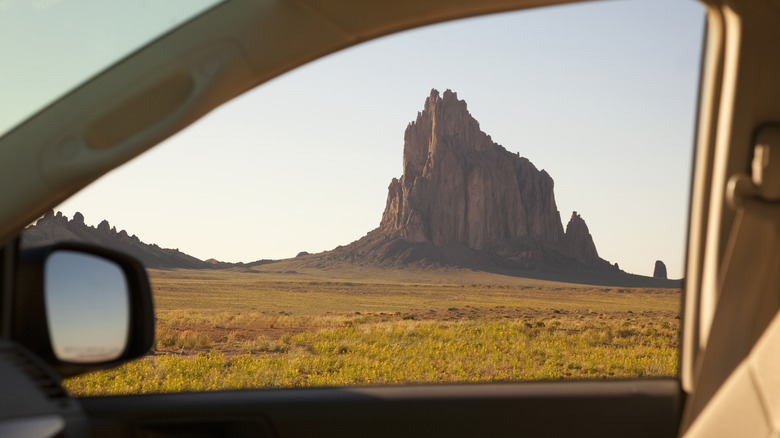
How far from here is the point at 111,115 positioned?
1.36 metres

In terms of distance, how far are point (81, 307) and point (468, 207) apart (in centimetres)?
9590

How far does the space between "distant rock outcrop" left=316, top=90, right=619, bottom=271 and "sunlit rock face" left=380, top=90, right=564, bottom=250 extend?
0.47 feet

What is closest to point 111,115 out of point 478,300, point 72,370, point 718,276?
point 72,370

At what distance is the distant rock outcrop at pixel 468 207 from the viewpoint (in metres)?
85.3

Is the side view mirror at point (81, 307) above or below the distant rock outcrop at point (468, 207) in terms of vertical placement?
below

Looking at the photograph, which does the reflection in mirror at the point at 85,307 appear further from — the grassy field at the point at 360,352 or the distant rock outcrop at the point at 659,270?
the distant rock outcrop at the point at 659,270

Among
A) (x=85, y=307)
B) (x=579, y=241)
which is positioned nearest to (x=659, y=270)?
(x=579, y=241)

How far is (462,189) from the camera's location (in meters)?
99.1

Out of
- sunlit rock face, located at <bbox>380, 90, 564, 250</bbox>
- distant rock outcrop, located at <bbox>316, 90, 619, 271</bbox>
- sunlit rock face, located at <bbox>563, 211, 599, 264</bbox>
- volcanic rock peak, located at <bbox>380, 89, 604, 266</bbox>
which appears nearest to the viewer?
distant rock outcrop, located at <bbox>316, 90, 619, 271</bbox>

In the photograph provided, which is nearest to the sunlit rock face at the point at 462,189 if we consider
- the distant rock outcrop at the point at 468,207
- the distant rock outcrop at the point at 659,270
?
the distant rock outcrop at the point at 468,207

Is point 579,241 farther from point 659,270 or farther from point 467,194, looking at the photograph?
point 467,194

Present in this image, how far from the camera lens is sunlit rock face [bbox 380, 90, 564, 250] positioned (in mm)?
92500

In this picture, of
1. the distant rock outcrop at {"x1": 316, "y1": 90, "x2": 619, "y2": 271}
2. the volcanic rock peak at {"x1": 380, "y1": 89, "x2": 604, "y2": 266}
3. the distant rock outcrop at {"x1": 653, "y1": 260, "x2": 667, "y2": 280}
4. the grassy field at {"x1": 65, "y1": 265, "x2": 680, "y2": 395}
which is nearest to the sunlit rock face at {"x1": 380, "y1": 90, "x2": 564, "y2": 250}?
the volcanic rock peak at {"x1": 380, "y1": 89, "x2": 604, "y2": 266}

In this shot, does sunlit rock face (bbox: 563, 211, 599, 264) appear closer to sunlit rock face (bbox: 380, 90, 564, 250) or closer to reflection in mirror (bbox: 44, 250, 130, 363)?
sunlit rock face (bbox: 380, 90, 564, 250)
